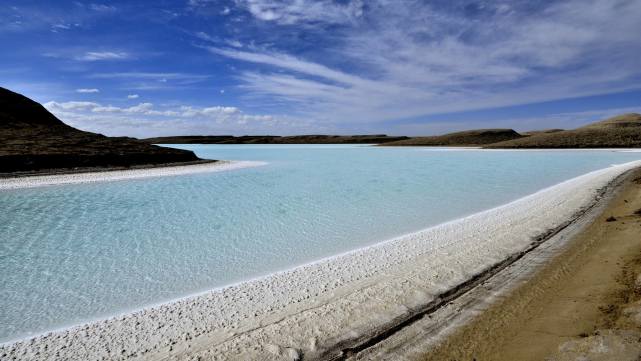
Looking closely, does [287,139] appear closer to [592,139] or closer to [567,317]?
[592,139]

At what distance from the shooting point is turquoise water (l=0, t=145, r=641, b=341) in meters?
4.93

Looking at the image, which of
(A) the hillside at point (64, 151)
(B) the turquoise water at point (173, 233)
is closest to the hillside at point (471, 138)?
(A) the hillside at point (64, 151)

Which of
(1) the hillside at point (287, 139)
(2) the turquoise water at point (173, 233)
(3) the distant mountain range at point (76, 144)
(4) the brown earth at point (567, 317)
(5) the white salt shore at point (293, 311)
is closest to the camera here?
(4) the brown earth at point (567, 317)

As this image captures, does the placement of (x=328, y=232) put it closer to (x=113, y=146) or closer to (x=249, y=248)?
(x=249, y=248)

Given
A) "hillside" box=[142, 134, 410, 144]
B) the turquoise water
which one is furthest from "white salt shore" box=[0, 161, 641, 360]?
"hillside" box=[142, 134, 410, 144]

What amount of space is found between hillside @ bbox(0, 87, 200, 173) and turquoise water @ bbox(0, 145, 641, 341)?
23.2ft

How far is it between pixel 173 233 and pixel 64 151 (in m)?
20.6

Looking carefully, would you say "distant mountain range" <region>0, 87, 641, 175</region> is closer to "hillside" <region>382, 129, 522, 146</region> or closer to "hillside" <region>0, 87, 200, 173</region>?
"hillside" <region>0, 87, 200, 173</region>

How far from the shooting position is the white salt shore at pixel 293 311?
11.0 ft

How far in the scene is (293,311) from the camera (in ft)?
13.1

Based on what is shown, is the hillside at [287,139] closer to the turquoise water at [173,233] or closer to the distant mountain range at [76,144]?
the distant mountain range at [76,144]

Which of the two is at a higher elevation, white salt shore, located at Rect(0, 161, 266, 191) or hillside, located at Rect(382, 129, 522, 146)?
hillside, located at Rect(382, 129, 522, 146)

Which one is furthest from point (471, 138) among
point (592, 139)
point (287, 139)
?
point (287, 139)

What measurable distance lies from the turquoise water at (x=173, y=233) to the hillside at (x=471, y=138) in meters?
55.8
